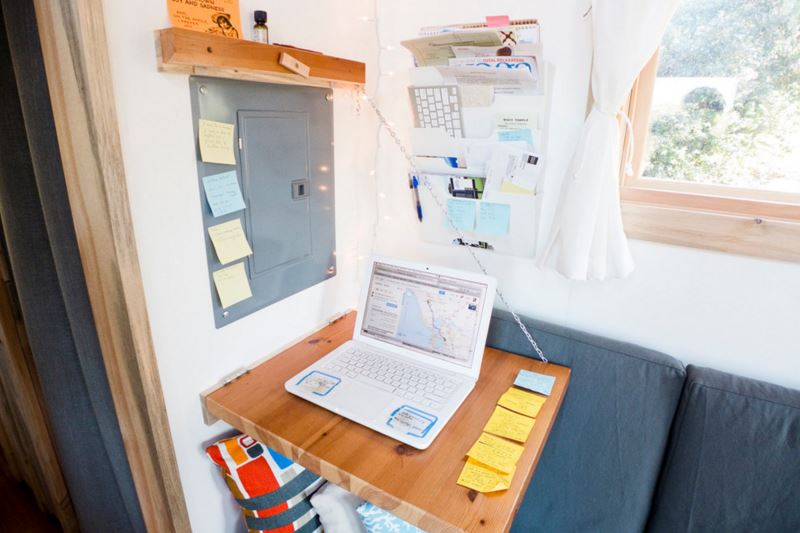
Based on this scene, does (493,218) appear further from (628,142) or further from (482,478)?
(482,478)

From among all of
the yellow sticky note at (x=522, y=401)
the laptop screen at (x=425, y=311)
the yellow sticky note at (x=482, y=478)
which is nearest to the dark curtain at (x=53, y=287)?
the laptop screen at (x=425, y=311)

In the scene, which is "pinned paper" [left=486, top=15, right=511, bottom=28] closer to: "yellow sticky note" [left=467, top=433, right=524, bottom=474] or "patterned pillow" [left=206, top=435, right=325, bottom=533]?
"yellow sticky note" [left=467, top=433, right=524, bottom=474]

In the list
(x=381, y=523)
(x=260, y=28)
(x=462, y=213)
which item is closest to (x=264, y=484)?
(x=381, y=523)

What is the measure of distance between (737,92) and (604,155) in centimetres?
34

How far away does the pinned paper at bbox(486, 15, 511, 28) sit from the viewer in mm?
1130

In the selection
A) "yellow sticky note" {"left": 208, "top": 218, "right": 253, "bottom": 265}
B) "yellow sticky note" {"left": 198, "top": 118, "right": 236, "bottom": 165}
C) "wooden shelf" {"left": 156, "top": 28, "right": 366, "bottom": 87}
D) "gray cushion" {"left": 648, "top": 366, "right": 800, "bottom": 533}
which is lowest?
"gray cushion" {"left": 648, "top": 366, "right": 800, "bottom": 533}

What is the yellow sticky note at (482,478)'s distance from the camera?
859 mm

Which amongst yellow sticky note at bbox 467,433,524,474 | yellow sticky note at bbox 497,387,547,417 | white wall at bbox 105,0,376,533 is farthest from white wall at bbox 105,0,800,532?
yellow sticky note at bbox 467,433,524,474

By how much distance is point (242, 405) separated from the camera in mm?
1075

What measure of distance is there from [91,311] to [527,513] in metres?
1.21

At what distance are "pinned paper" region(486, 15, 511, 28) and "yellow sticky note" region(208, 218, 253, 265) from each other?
31.2 inches

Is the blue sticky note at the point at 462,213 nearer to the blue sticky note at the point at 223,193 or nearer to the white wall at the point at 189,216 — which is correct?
the white wall at the point at 189,216

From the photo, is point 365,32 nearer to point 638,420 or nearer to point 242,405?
point 242,405

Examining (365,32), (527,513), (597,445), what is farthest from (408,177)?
(527,513)
